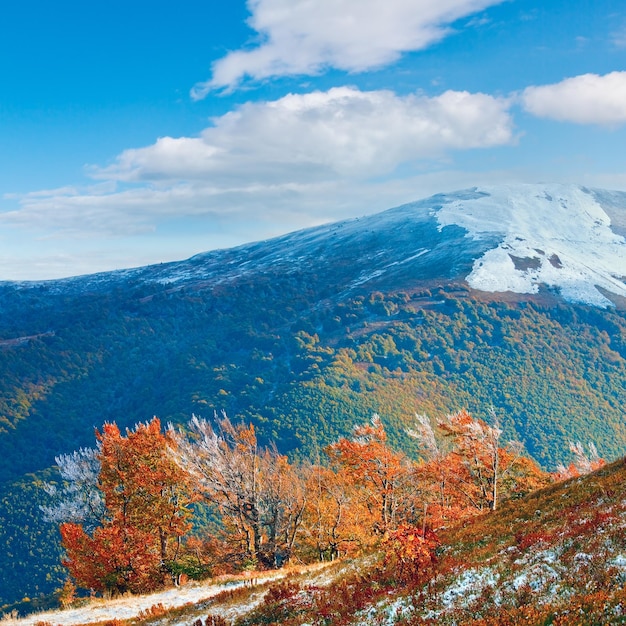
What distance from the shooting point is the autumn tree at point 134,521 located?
39.4 m

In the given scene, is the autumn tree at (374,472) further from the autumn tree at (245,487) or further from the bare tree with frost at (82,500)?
the bare tree with frost at (82,500)

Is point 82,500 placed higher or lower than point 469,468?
higher

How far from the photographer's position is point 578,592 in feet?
47.4

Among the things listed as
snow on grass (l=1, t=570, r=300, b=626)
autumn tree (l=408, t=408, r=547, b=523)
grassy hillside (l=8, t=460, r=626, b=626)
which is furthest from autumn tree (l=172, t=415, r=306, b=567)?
autumn tree (l=408, t=408, r=547, b=523)

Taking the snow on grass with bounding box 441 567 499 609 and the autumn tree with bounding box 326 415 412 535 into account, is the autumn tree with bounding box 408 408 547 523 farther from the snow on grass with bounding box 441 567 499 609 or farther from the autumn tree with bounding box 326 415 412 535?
the snow on grass with bounding box 441 567 499 609

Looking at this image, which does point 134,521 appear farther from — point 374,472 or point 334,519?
point 374,472

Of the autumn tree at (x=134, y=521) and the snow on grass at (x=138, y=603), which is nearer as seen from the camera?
the snow on grass at (x=138, y=603)

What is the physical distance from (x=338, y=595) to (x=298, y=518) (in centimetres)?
3340

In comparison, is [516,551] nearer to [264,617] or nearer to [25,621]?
[264,617]

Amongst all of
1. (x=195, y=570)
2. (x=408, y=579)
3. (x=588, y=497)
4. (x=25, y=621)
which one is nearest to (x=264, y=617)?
(x=408, y=579)

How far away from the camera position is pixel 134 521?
4269 centimetres

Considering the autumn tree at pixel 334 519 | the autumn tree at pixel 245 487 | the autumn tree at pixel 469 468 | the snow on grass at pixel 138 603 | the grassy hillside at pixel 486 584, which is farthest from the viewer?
the autumn tree at pixel 469 468

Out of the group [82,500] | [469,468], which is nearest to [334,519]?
[469,468]

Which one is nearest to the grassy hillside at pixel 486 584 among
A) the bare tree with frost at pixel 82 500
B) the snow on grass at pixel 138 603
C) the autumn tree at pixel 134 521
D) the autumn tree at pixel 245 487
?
the snow on grass at pixel 138 603
